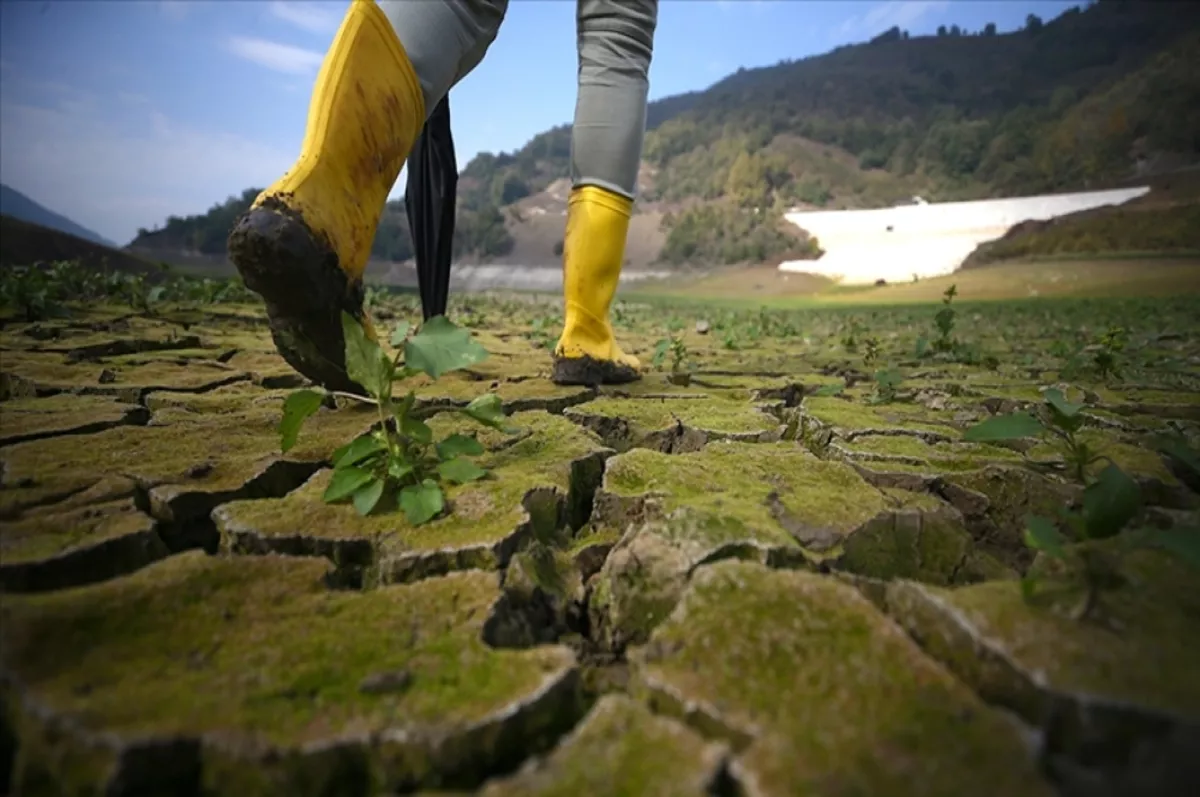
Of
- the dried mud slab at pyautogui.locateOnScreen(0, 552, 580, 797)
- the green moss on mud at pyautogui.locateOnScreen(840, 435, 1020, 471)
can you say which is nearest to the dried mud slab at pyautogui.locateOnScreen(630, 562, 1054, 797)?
the dried mud slab at pyautogui.locateOnScreen(0, 552, 580, 797)

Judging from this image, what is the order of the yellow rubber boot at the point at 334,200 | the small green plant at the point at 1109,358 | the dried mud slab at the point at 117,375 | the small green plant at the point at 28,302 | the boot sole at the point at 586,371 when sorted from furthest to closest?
the small green plant at the point at 28,302 < the small green plant at the point at 1109,358 < the boot sole at the point at 586,371 < the dried mud slab at the point at 117,375 < the yellow rubber boot at the point at 334,200

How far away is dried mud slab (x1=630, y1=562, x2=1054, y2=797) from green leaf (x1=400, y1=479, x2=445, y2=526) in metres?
0.35

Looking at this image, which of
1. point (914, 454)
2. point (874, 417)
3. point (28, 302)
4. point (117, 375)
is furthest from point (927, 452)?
point (28, 302)

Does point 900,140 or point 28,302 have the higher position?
point 900,140

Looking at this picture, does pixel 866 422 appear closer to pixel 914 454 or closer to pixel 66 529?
pixel 914 454

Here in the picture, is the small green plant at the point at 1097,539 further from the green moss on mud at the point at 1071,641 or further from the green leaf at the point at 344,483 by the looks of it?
the green leaf at the point at 344,483

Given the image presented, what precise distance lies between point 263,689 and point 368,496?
0.35 meters

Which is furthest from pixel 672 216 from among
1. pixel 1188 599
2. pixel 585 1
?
pixel 1188 599

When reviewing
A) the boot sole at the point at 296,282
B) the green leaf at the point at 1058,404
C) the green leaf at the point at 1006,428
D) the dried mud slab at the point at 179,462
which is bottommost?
the dried mud slab at the point at 179,462

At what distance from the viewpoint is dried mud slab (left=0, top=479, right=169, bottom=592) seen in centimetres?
74

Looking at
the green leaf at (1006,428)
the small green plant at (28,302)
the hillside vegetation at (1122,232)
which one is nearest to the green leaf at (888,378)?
the green leaf at (1006,428)

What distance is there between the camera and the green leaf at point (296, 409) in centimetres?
98

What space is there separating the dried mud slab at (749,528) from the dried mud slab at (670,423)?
21 cm

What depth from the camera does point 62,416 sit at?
1305 mm
